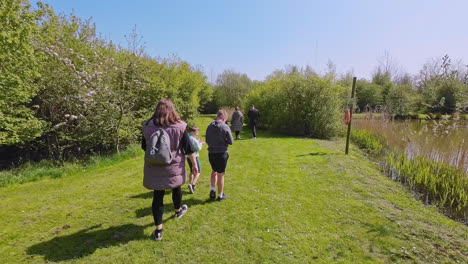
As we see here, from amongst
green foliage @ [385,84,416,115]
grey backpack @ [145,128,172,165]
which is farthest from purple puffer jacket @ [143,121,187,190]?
green foliage @ [385,84,416,115]

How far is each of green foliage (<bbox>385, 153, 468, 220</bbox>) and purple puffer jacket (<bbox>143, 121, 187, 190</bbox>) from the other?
555cm

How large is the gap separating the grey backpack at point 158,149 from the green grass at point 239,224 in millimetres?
1241

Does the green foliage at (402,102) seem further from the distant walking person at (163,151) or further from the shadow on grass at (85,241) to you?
the shadow on grass at (85,241)

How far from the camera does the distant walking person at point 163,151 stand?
2.99 meters

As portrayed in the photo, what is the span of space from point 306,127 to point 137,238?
12320mm

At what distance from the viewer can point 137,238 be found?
3.38 metres

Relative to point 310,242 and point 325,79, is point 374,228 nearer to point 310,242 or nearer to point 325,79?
point 310,242

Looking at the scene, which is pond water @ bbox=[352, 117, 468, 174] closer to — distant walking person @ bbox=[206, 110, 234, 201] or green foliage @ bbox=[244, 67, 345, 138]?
green foliage @ bbox=[244, 67, 345, 138]

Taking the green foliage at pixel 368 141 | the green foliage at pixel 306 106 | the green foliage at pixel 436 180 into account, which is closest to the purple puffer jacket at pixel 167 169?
the green foliage at pixel 436 180

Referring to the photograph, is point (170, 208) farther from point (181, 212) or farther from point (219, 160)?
point (219, 160)

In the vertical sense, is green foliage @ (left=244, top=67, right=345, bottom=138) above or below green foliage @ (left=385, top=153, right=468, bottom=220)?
above

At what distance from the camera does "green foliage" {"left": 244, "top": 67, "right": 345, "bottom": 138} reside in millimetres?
13242

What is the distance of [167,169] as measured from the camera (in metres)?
3.14

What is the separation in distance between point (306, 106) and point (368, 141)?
4006 mm
